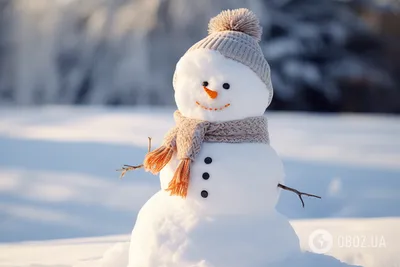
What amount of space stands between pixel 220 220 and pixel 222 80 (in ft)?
1.01

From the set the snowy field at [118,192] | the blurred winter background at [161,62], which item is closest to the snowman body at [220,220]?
the snowy field at [118,192]

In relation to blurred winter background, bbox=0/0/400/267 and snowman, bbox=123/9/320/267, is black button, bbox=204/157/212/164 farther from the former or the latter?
blurred winter background, bbox=0/0/400/267

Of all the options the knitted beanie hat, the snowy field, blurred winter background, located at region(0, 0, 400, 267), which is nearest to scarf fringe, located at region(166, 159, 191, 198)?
the knitted beanie hat

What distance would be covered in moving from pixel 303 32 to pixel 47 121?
4806 mm

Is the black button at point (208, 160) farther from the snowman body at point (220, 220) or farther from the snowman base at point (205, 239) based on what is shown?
the snowman base at point (205, 239)

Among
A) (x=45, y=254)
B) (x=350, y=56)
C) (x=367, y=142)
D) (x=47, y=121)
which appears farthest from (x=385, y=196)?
(x=350, y=56)

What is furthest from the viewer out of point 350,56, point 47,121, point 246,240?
point 350,56

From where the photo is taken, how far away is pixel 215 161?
1.14m

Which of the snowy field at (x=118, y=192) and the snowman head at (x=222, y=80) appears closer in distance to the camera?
the snowman head at (x=222, y=80)

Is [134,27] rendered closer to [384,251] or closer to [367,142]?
[367,142]

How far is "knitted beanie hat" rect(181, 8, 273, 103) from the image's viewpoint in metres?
1.19

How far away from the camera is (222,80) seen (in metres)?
1.16

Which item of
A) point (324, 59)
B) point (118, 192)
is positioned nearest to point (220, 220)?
point (118, 192)

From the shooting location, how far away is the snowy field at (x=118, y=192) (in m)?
1.81
